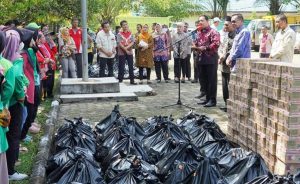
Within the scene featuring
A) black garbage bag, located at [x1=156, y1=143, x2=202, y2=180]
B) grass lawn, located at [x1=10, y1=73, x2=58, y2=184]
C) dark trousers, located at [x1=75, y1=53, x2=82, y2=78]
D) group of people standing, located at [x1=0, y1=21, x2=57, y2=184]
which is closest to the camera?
group of people standing, located at [x1=0, y1=21, x2=57, y2=184]

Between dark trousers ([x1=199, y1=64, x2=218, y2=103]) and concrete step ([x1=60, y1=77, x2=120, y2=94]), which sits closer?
dark trousers ([x1=199, y1=64, x2=218, y2=103])

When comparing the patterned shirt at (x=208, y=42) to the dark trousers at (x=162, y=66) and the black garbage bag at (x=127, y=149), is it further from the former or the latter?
the dark trousers at (x=162, y=66)

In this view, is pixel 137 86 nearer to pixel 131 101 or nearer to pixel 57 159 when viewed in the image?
pixel 131 101

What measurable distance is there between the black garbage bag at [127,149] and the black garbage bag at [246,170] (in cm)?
119

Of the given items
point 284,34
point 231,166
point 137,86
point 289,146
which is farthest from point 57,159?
point 137,86

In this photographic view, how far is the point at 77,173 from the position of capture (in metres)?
5.02

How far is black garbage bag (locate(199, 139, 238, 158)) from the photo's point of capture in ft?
19.3

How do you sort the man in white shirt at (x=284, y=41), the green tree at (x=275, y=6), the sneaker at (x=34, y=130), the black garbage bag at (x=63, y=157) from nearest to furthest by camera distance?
the black garbage bag at (x=63, y=157), the sneaker at (x=34, y=130), the man in white shirt at (x=284, y=41), the green tree at (x=275, y=6)

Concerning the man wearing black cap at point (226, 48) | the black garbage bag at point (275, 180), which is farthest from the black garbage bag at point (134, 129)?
the man wearing black cap at point (226, 48)

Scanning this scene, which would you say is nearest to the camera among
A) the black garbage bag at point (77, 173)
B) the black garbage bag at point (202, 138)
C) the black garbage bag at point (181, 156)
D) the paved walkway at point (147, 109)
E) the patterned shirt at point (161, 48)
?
the black garbage bag at point (77, 173)

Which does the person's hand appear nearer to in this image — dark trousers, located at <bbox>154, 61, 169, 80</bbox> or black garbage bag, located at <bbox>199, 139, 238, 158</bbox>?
black garbage bag, located at <bbox>199, 139, 238, 158</bbox>

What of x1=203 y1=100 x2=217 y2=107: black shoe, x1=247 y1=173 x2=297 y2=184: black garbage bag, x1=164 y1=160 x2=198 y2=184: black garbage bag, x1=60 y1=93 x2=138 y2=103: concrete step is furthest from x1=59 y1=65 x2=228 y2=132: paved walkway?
x1=247 y1=173 x2=297 y2=184: black garbage bag

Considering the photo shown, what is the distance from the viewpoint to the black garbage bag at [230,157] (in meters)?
5.21

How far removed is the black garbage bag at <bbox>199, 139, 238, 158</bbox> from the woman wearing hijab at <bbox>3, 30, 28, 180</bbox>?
7.01 ft
